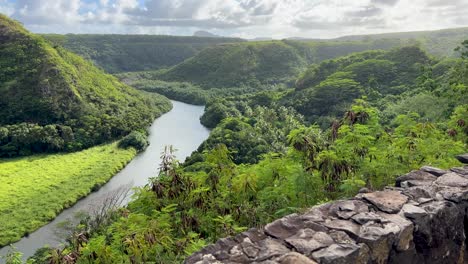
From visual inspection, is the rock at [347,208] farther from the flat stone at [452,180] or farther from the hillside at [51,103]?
the hillside at [51,103]

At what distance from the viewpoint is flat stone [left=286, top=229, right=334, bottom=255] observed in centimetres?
628

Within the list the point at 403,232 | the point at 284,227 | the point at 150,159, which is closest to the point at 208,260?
the point at 284,227

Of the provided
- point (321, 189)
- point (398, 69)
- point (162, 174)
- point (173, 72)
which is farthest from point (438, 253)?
point (173, 72)

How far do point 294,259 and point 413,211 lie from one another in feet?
8.96

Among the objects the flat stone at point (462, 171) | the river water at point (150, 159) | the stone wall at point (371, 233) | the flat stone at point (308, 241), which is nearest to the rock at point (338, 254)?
the stone wall at point (371, 233)

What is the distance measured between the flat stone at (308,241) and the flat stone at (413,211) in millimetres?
1722

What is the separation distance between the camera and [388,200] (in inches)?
305

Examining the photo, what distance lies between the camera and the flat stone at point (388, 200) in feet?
24.4

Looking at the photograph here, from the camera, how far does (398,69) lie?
90.2 m

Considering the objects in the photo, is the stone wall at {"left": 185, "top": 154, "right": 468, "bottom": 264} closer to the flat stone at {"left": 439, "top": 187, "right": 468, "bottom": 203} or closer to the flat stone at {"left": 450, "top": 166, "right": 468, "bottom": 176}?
the flat stone at {"left": 439, "top": 187, "right": 468, "bottom": 203}

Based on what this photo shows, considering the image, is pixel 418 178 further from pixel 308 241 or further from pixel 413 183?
pixel 308 241

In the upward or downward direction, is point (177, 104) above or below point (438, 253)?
below

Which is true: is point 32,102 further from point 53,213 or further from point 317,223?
point 317,223

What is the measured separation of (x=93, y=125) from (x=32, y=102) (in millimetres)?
13550
